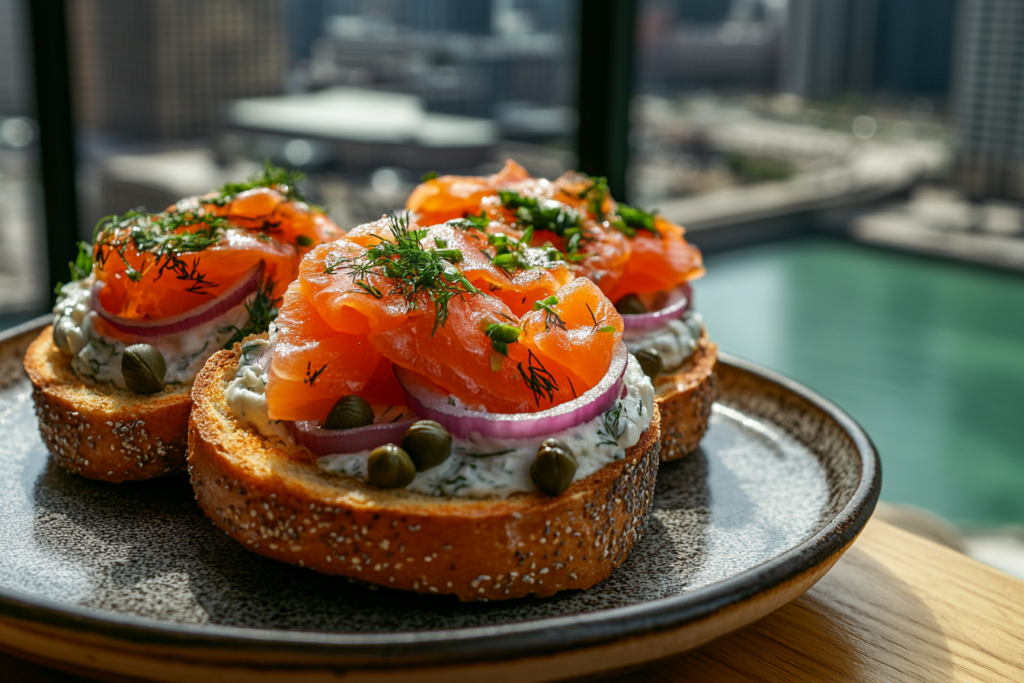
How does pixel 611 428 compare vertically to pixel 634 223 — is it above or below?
below

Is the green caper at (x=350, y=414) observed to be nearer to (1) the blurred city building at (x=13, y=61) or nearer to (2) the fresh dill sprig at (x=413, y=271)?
(2) the fresh dill sprig at (x=413, y=271)

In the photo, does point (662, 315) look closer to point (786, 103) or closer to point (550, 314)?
point (550, 314)

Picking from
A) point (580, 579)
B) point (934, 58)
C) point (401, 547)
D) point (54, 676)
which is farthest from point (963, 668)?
point (934, 58)

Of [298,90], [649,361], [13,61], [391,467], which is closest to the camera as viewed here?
[391,467]

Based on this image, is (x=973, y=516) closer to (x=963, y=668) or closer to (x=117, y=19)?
(x=963, y=668)

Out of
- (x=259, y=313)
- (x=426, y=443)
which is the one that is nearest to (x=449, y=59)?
(x=259, y=313)

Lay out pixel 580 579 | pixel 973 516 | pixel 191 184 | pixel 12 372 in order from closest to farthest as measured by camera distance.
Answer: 1. pixel 580 579
2. pixel 12 372
3. pixel 191 184
4. pixel 973 516

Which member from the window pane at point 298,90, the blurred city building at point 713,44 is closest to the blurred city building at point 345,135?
the window pane at point 298,90
